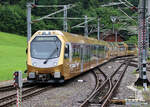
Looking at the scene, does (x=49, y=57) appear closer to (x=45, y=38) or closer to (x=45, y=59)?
(x=45, y=59)

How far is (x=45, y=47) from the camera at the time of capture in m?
15.6

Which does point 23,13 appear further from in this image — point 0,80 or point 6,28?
point 0,80

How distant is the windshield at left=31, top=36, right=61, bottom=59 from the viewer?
1535 centimetres

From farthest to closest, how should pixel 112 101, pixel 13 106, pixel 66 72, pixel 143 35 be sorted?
pixel 66 72 → pixel 143 35 → pixel 112 101 → pixel 13 106

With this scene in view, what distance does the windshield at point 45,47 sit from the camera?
50.4ft

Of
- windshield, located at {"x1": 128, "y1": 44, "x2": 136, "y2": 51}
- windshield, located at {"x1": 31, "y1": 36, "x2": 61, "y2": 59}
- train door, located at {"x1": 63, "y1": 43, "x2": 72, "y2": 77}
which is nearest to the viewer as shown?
windshield, located at {"x1": 31, "y1": 36, "x2": 61, "y2": 59}

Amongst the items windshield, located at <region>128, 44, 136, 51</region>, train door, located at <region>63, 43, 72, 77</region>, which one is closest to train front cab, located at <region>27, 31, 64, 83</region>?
train door, located at <region>63, 43, 72, 77</region>

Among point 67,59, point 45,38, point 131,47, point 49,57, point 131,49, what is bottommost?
point 131,49

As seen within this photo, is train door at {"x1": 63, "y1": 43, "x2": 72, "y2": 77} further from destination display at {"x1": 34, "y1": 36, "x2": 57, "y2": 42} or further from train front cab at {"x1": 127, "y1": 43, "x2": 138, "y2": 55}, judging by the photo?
train front cab at {"x1": 127, "y1": 43, "x2": 138, "y2": 55}

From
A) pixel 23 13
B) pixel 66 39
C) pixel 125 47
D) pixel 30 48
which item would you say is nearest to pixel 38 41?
pixel 30 48

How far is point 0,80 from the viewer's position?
18.7 metres

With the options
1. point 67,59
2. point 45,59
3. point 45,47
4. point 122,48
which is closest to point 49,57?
point 45,59

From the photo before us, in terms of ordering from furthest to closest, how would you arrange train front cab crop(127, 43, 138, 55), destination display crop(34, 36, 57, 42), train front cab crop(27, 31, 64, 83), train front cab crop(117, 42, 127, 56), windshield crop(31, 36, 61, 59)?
train front cab crop(127, 43, 138, 55) < train front cab crop(117, 42, 127, 56) < destination display crop(34, 36, 57, 42) < windshield crop(31, 36, 61, 59) < train front cab crop(27, 31, 64, 83)

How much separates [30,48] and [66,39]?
6.82 ft
